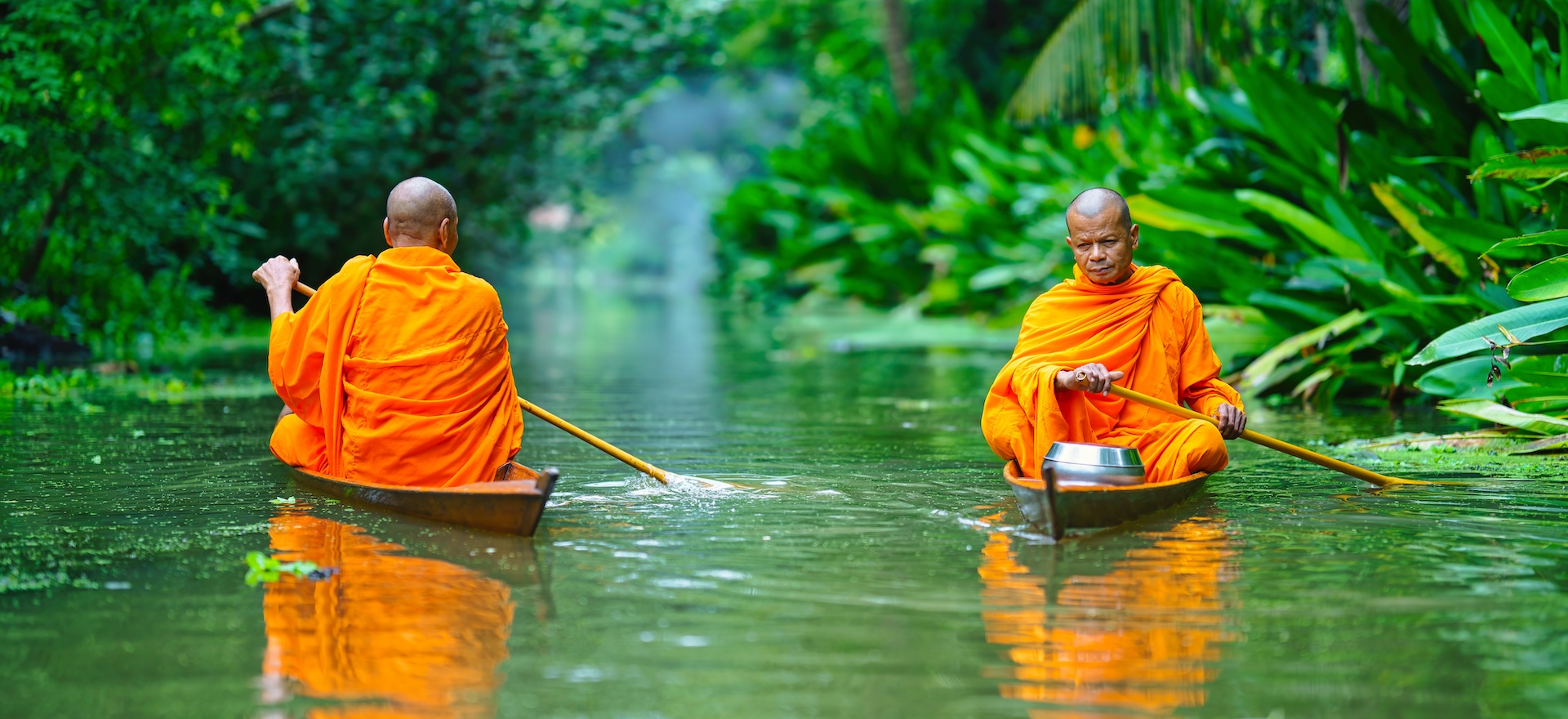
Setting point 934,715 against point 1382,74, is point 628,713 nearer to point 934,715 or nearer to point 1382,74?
point 934,715

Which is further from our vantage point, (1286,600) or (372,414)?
(372,414)

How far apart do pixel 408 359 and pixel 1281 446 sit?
2.99 meters

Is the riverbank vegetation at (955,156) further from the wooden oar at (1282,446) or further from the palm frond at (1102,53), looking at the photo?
the wooden oar at (1282,446)

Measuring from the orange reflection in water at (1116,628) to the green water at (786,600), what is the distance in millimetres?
11

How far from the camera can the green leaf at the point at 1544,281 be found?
5.69 meters

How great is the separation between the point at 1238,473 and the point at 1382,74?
10.7 ft

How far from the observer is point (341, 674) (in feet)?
9.92

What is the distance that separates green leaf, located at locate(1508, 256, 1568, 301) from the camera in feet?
18.7

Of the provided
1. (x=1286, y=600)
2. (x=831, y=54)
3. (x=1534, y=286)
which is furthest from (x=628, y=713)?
(x=831, y=54)

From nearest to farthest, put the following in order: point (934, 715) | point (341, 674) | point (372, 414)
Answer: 1. point (934, 715)
2. point (341, 674)
3. point (372, 414)

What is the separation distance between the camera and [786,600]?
→ 3.68 meters

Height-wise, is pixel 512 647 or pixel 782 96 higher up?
pixel 782 96

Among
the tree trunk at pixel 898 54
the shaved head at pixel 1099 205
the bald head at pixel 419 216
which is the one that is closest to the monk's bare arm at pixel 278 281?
the bald head at pixel 419 216

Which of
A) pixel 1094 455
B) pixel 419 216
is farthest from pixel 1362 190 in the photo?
pixel 419 216
